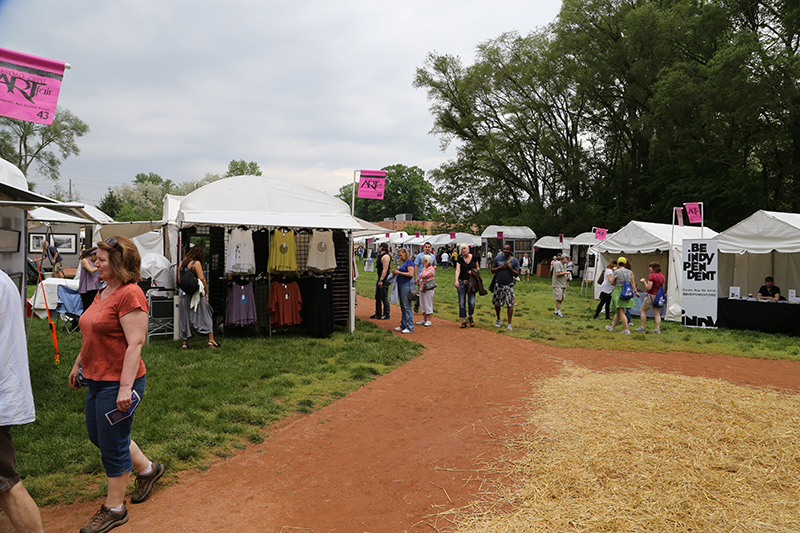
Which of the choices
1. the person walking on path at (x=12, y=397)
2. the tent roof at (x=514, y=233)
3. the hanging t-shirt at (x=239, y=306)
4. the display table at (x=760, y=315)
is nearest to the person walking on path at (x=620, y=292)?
the display table at (x=760, y=315)

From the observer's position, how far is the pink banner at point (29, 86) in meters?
4.85

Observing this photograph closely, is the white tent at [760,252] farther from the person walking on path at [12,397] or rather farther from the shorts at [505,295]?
the person walking on path at [12,397]

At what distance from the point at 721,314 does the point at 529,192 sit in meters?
26.6

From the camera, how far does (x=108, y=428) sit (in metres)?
3.13

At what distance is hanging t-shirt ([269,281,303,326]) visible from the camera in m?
9.42

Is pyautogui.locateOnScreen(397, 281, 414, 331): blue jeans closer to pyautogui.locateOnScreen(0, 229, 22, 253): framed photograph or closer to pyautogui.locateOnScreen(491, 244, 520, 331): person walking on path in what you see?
pyautogui.locateOnScreen(491, 244, 520, 331): person walking on path

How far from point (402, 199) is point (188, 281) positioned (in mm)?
83312

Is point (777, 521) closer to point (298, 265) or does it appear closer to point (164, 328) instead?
point (298, 265)

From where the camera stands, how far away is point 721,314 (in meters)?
12.9

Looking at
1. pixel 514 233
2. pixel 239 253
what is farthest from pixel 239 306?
pixel 514 233

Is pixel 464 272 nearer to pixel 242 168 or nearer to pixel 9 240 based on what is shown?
pixel 9 240

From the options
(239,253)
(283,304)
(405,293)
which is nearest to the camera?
(239,253)

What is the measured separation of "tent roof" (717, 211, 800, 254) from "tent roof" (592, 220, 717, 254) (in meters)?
1.86

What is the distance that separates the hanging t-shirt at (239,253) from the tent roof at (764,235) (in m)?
11.9
